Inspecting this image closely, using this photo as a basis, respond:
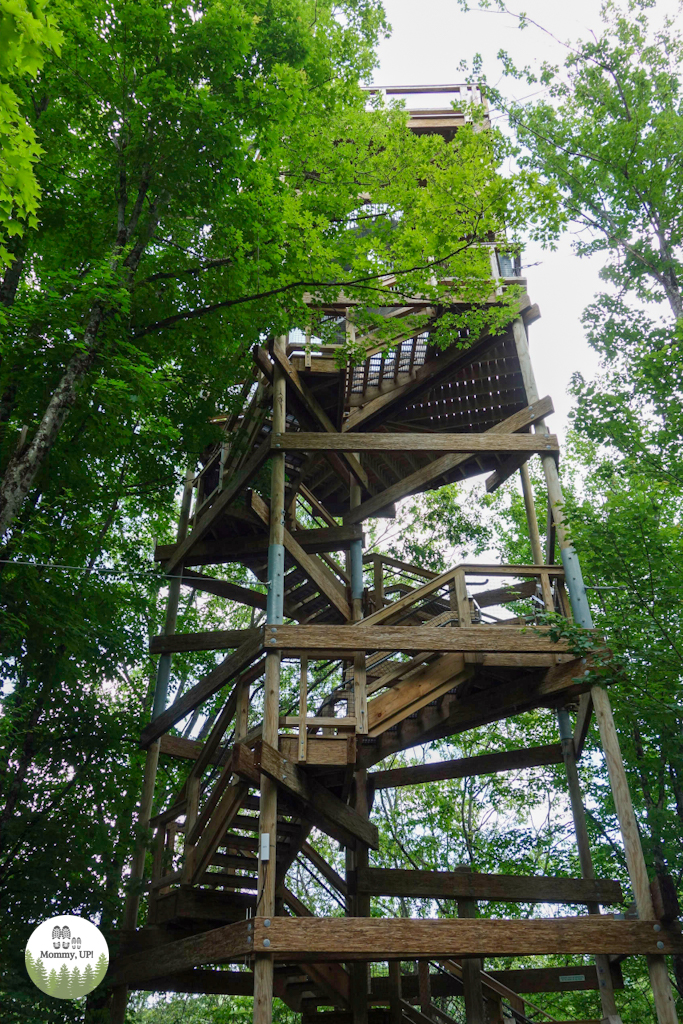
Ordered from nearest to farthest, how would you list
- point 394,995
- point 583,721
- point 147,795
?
1. point 394,995
2. point 583,721
3. point 147,795

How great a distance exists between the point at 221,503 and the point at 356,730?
13.6ft

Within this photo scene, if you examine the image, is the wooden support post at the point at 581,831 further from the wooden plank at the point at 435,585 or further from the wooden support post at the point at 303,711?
the wooden support post at the point at 303,711

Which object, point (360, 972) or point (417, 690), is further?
point (360, 972)

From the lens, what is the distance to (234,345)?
927 centimetres

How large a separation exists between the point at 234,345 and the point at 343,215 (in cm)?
197

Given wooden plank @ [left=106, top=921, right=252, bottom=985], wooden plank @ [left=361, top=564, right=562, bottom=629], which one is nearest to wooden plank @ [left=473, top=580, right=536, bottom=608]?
wooden plank @ [left=361, top=564, right=562, bottom=629]

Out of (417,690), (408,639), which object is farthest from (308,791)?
(408,639)

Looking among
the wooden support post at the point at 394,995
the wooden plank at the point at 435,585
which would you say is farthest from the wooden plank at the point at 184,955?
the wooden plank at the point at 435,585

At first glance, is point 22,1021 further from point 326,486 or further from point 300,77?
point 300,77

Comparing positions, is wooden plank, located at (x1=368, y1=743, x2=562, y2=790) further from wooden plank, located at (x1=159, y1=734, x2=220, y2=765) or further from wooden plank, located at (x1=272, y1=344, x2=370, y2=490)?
wooden plank, located at (x1=272, y1=344, x2=370, y2=490)

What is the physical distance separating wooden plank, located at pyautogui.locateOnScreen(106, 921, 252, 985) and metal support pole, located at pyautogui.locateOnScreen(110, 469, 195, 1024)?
0.45 m

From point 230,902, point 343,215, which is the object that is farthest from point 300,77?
point 230,902

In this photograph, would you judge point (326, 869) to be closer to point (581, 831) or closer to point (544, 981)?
point (544, 981)

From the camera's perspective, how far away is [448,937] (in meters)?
7.79
